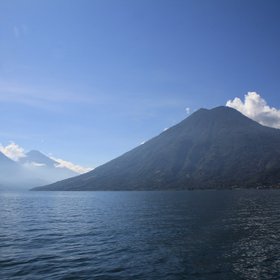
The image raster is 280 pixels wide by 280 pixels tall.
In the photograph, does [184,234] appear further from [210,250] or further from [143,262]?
[143,262]

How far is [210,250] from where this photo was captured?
162 ft

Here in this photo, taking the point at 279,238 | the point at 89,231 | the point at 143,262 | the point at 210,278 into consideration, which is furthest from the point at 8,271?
the point at 279,238

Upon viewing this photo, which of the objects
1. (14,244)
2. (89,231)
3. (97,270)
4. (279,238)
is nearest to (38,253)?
(14,244)

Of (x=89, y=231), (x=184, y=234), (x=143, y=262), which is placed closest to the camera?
(x=143, y=262)

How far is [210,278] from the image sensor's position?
116 feet

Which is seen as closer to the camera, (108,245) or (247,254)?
(247,254)

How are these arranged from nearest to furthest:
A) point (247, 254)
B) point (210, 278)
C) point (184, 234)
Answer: point (210, 278), point (247, 254), point (184, 234)

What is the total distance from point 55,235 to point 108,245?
1575 centimetres

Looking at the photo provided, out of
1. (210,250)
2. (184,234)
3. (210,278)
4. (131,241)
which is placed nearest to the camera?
(210,278)

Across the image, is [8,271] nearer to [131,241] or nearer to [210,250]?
[131,241]

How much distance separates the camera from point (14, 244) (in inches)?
2168

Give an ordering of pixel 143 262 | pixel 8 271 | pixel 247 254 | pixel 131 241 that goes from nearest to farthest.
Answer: pixel 8 271, pixel 143 262, pixel 247 254, pixel 131 241

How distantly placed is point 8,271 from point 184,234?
35.1 metres

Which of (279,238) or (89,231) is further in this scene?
(89,231)
